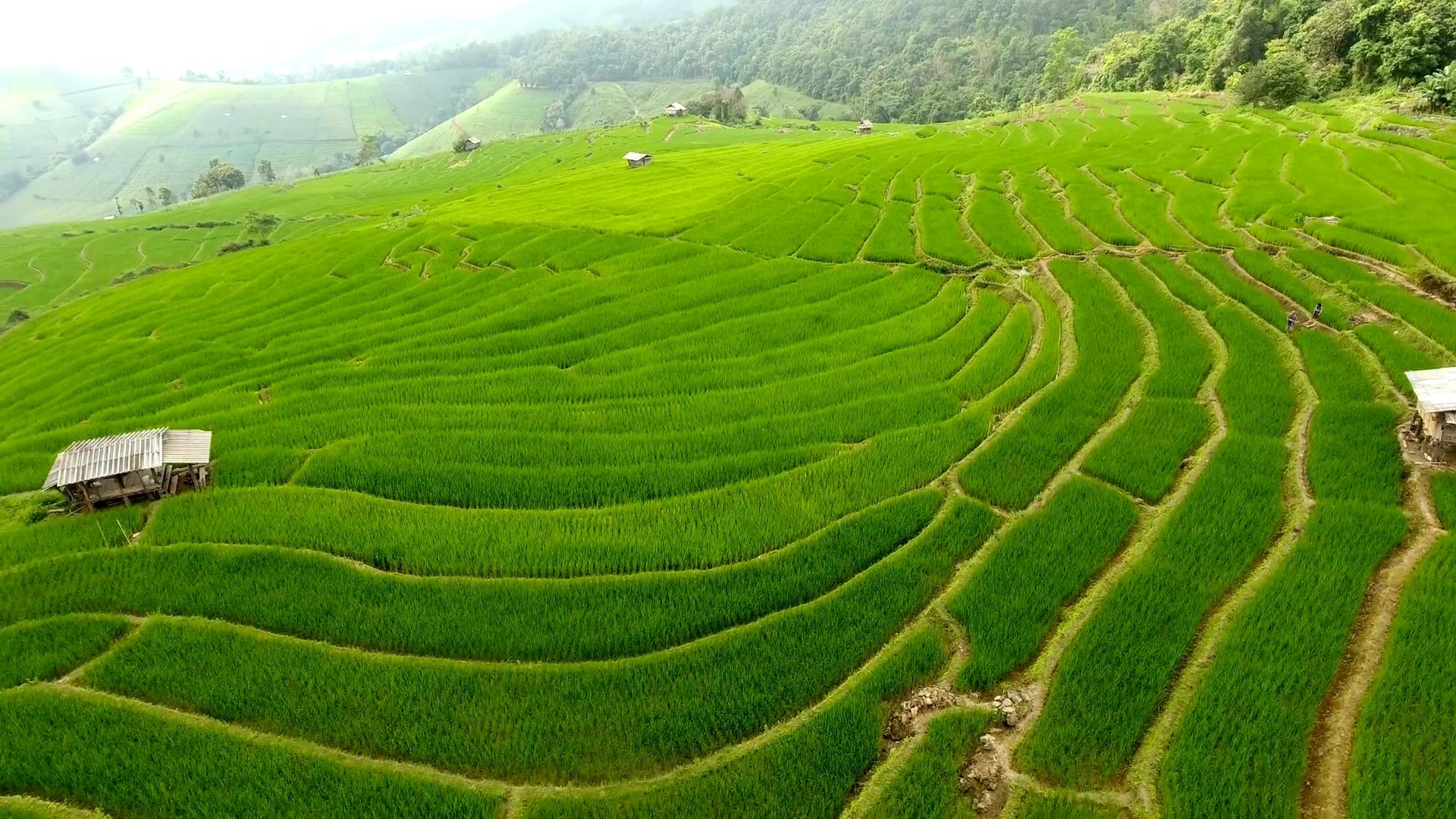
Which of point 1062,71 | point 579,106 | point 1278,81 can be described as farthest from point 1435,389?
point 579,106

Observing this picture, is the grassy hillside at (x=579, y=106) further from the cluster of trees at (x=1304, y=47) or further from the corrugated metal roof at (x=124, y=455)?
the corrugated metal roof at (x=124, y=455)

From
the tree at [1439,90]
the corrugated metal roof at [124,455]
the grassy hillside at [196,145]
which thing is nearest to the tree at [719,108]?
the tree at [1439,90]

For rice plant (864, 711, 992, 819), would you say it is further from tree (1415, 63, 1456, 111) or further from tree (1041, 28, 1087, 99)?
tree (1041, 28, 1087, 99)

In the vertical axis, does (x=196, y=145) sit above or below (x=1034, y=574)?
above

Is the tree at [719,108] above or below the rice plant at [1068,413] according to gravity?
above

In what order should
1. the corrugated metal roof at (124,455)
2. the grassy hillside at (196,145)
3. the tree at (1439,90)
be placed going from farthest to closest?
the grassy hillside at (196,145)
the tree at (1439,90)
the corrugated metal roof at (124,455)

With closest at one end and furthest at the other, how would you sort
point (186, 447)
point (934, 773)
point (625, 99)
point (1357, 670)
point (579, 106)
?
1. point (934, 773)
2. point (1357, 670)
3. point (186, 447)
4. point (579, 106)
5. point (625, 99)

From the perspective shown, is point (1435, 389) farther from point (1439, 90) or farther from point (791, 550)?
point (1439, 90)
